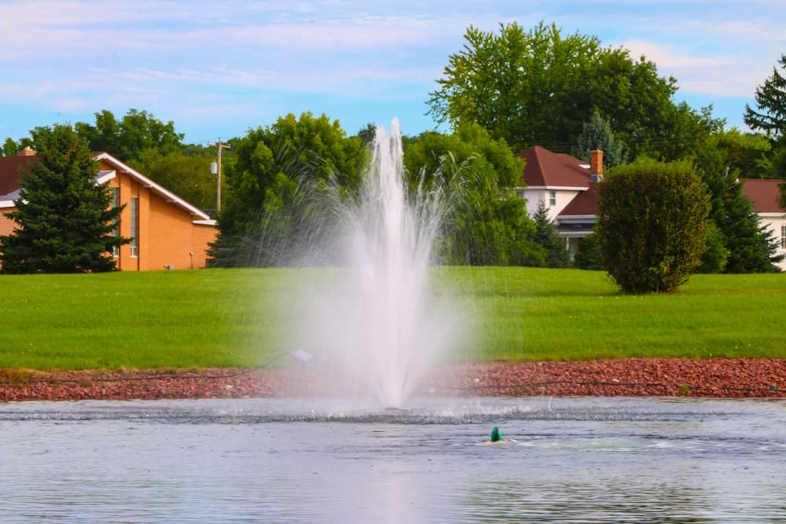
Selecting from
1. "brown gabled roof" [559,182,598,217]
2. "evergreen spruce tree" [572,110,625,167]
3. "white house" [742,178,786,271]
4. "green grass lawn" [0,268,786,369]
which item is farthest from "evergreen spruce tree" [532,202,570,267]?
"green grass lawn" [0,268,786,369]

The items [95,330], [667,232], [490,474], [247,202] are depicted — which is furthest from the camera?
[247,202]

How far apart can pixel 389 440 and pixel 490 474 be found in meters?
3.23

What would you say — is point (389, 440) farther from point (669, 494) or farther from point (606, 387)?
point (606, 387)

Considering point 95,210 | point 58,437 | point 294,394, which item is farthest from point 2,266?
point 58,437

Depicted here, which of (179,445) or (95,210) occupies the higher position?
(95,210)

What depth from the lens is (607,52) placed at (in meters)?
122

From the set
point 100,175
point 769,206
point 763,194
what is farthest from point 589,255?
point 763,194

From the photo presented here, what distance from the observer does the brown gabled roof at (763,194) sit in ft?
332

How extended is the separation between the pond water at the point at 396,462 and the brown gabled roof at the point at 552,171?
257 ft

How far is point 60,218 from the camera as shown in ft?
185

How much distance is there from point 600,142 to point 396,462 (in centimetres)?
9607

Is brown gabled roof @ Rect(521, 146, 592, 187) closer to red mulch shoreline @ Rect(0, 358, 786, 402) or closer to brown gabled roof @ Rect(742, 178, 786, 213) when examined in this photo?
brown gabled roof @ Rect(742, 178, 786, 213)

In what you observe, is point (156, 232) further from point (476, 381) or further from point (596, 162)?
point (476, 381)

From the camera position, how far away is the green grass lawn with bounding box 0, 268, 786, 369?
27578 mm
